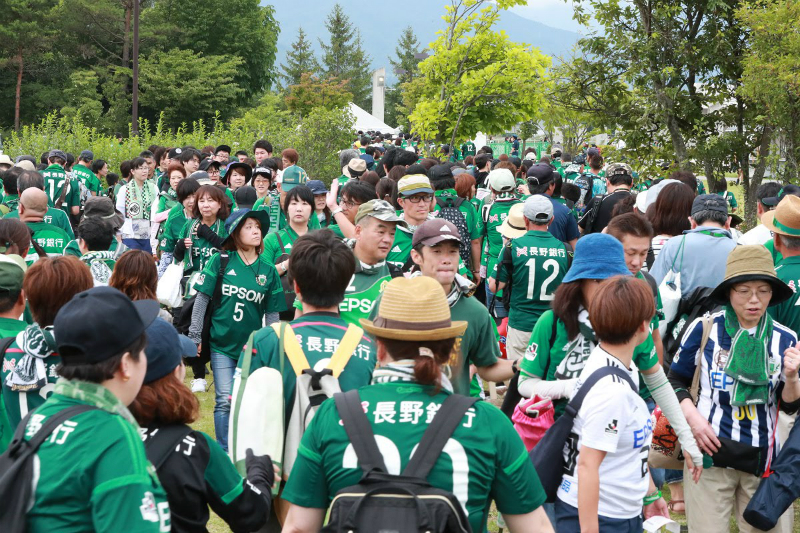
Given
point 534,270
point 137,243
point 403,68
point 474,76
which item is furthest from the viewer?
point 403,68

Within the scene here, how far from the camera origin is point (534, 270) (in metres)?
7.26

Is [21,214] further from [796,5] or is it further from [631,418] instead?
[796,5]

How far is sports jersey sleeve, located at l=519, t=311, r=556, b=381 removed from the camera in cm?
431

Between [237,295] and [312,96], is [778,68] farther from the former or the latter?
[312,96]

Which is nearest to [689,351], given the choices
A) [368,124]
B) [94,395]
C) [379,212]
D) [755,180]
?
[379,212]

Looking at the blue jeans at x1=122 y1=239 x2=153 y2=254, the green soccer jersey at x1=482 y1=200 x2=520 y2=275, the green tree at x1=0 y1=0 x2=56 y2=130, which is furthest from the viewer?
the green tree at x1=0 y1=0 x2=56 y2=130

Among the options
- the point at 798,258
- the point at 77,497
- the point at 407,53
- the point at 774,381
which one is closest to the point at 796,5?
the point at 798,258

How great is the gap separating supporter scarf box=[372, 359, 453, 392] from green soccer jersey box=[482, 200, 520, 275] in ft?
21.7

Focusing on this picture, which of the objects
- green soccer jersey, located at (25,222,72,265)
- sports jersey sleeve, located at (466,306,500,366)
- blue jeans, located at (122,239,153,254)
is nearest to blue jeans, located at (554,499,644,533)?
sports jersey sleeve, located at (466,306,500,366)

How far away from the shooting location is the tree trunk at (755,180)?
41.1 feet

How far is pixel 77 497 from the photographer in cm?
239

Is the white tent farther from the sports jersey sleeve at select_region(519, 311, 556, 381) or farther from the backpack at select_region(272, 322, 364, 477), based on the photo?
the backpack at select_region(272, 322, 364, 477)

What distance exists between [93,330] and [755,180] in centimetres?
1210

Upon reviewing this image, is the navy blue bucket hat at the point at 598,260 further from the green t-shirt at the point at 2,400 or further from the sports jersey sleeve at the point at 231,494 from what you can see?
the green t-shirt at the point at 2,400
